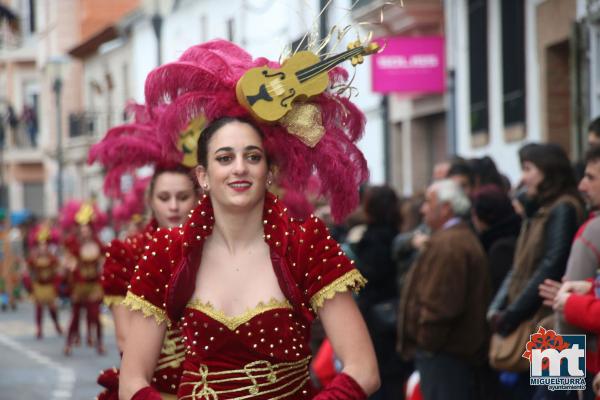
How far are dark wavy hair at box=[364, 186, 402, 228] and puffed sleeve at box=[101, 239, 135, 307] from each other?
376 cm

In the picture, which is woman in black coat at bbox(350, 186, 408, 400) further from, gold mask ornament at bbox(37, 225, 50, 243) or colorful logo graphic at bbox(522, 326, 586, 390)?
gold mask ornament at bbox(37, 225, 50, 243)

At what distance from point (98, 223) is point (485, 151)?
6924 mm

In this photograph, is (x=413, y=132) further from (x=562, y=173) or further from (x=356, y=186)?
(x=356, y=186)

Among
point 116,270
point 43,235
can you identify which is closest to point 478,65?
point 43,235

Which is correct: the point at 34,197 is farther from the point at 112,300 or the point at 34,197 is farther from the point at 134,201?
the point at 112,300

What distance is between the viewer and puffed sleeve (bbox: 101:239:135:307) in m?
6.84

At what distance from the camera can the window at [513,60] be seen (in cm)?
1691

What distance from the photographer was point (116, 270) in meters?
6.91

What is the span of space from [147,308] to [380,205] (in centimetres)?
561

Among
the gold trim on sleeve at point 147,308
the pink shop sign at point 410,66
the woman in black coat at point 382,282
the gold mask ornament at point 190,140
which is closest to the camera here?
the gold trim on sleeve at point 147,308

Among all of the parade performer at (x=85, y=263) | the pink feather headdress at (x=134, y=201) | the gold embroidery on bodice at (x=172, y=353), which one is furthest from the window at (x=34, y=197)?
the gold embroidery on bodice at (x=172, y=353)

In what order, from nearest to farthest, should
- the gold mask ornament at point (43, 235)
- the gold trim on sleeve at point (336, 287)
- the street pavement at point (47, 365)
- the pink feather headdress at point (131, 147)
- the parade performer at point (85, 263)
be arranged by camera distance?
the gold trim on sleeve at point (336, 287), the pink feather headdress at point (131, 147), the street pavement at point (47, 365), the parade performer at point (85, 263), the gold mask ornament at point (43, 235)

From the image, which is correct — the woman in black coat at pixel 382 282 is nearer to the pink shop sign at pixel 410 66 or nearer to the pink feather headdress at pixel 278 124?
the pink feather headdress at pixel 278 124

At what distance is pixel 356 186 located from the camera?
5414 millimetres
